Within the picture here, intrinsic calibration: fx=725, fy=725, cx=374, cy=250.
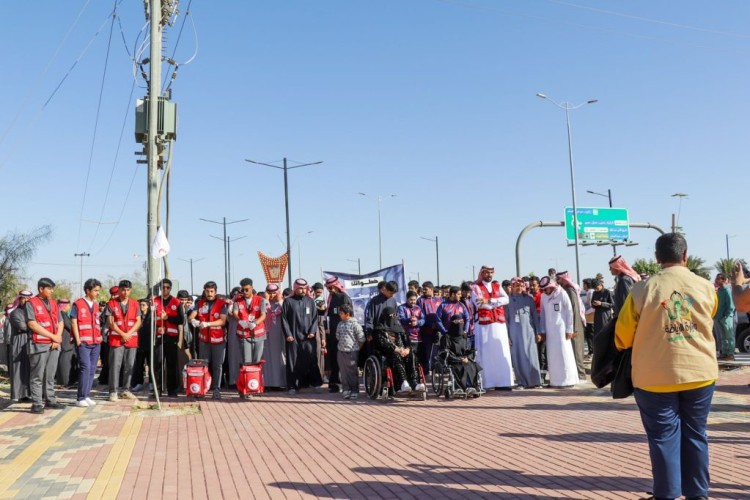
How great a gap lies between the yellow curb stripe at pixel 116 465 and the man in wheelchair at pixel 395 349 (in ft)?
12.8

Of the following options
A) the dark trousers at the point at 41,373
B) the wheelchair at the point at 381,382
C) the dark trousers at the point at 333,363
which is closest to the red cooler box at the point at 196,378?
the dark trousers at the point at 41,373

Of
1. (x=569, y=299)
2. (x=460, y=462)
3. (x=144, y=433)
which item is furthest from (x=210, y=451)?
(x=569, y=299)

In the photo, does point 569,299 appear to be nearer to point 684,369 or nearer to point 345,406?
point 345,406

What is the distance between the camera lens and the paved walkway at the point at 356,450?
594 cm

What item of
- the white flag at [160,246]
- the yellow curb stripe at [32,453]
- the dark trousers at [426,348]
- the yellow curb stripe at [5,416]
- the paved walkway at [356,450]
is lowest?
the paved walkway at [356,450]

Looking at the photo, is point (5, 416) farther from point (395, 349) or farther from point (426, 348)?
point (426, 348)

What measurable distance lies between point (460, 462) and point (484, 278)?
6010mm

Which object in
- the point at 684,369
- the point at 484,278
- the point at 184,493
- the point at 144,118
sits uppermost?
the point at 144,118

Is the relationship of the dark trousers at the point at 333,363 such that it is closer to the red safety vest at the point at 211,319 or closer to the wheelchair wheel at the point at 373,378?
the wheelchair wheel at the point at 373,378

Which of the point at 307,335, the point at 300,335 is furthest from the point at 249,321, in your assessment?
the point at 307,335

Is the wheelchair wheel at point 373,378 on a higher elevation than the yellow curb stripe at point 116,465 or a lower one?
higher

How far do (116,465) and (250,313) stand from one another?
6.00 metres

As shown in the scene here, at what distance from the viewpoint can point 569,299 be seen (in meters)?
13.0

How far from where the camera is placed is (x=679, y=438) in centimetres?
485
